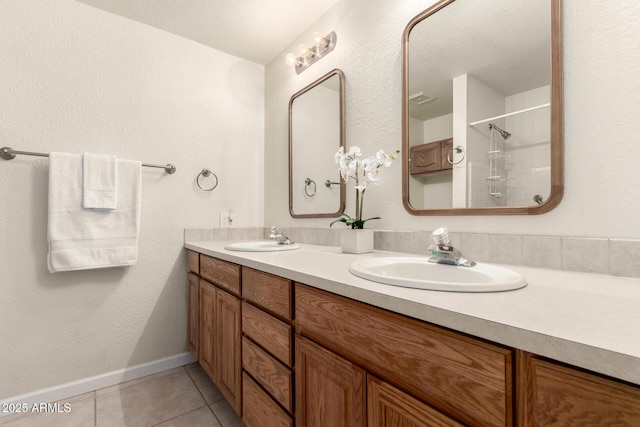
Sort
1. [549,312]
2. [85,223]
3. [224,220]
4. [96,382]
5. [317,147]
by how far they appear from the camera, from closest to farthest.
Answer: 1. [549,312]
2. [85,223]
3. [96,382]
4. [317,147]
5. [224,220]

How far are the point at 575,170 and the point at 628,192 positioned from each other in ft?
0.43

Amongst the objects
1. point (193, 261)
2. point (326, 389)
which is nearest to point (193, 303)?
point (193, 261)

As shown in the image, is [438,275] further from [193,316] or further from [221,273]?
[193,316]

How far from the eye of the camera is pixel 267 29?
75.5 inches

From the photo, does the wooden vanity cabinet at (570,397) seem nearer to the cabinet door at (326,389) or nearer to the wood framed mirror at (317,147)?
the cabinet door at (326,389)

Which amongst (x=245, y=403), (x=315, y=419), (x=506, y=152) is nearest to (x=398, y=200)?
(x=506, y=152)

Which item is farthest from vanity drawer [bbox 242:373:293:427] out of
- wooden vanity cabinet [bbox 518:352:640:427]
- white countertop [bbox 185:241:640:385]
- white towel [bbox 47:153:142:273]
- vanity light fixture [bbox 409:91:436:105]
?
vanity light fixture [bbox 409:91:436:105]

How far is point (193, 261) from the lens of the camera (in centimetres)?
186

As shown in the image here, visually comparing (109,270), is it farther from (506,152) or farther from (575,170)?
(575,170)

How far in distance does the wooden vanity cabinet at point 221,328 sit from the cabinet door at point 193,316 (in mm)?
70

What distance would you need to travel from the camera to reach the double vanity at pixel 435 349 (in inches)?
15.1

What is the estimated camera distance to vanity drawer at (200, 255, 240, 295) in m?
1.30

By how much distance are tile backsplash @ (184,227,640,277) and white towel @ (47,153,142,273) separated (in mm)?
1428

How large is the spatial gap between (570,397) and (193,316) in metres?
1.91
